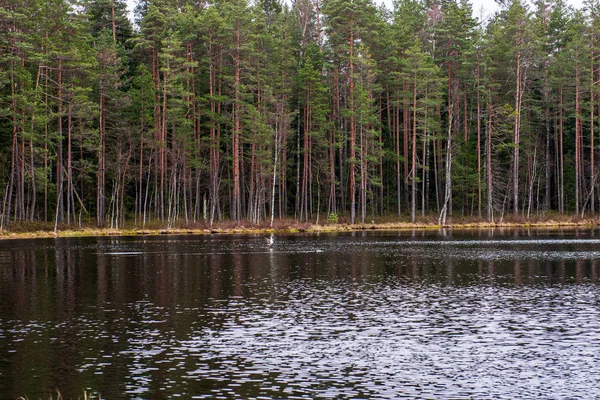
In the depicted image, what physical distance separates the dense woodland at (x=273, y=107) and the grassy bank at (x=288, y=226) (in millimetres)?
1433

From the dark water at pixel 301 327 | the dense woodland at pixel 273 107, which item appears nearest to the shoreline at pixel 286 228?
the dense woodland at pixel 273 107

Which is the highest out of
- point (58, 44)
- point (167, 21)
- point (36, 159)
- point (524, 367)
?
point (167, 21)

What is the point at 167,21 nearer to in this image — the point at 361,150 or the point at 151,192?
the point at 151,192

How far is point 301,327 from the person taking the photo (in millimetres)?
20016

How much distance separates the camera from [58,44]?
202 feet

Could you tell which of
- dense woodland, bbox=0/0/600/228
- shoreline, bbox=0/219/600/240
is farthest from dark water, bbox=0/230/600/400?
dense woodland, bbox=0/0/600/228

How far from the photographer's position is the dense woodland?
6366 centimetres

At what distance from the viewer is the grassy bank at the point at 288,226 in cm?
6103

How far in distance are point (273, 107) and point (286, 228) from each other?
579 inches

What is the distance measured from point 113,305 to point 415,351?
11797 millimetres

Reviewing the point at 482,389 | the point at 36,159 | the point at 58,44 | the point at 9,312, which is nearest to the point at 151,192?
the point at 36,159

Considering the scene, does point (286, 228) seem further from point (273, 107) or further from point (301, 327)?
point (301, 327)

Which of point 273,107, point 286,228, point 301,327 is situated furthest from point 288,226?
point 301,327

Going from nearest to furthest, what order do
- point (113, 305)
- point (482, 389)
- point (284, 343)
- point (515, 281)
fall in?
point (482, 389)
point (284, 343)
point (113, 305)
point (515, 281)
